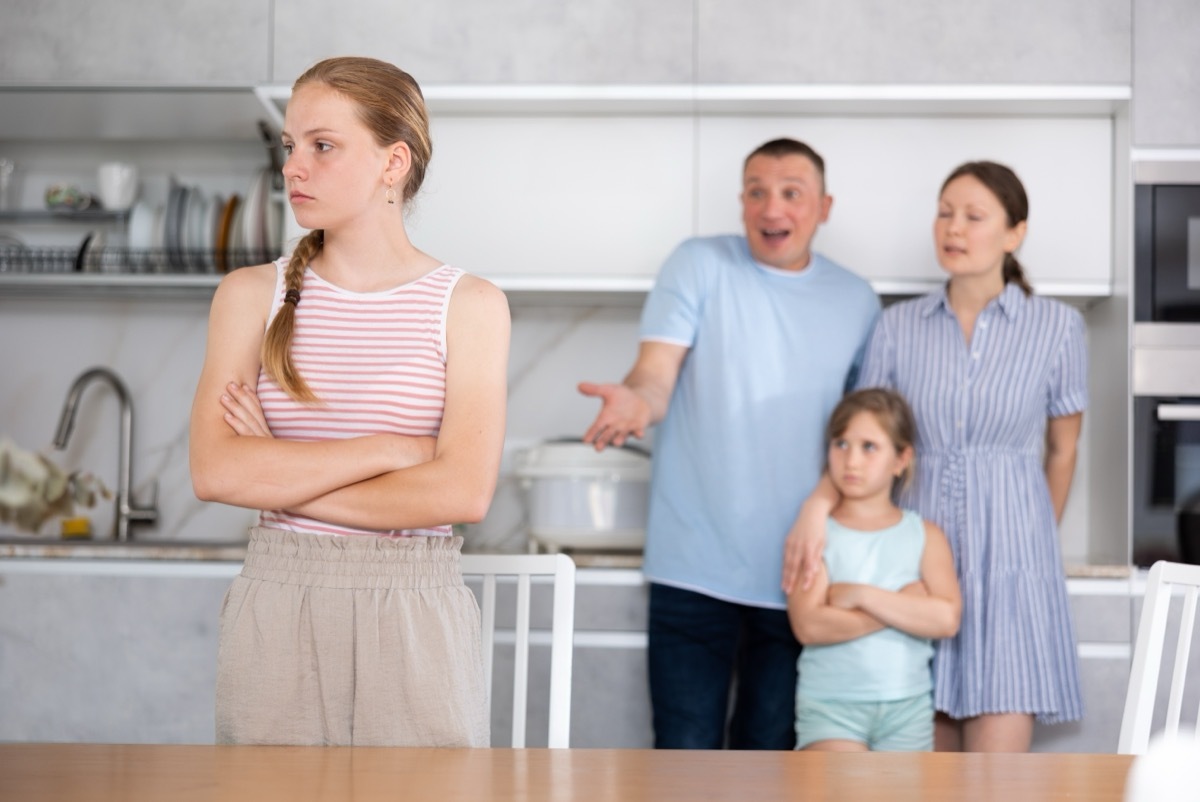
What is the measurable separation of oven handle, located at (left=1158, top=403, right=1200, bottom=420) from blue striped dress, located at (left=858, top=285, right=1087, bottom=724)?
315 mm

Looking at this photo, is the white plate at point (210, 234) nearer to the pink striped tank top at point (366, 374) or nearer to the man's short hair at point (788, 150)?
the man's short hair at point (788, 150)

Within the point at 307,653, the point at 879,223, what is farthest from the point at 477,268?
the point at 307,653

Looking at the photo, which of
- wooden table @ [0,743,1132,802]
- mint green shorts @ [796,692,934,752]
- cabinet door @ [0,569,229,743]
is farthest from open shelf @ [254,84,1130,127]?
wooden table @ [0,743,1132,802]

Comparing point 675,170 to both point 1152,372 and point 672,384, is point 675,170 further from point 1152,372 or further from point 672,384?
point 1152,372

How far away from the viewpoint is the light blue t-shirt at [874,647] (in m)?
2.02

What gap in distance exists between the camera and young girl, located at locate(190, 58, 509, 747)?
43.0 inches

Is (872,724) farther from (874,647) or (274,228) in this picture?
(274,228)

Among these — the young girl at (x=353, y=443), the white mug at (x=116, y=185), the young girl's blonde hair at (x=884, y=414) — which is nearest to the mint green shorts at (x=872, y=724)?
the young girl's blonde hair at (x=884, y=414)

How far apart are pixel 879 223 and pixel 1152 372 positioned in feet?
2.03

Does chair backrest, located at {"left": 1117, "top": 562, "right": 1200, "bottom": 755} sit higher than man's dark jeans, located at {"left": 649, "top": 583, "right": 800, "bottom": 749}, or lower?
higher

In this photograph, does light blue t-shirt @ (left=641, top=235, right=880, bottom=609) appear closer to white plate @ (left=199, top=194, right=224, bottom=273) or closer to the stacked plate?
the stacked plate

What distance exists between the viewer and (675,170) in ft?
8.75

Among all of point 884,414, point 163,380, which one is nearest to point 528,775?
point 884,414

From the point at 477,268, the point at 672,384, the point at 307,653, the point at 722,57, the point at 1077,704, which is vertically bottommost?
the point at 1077,704
